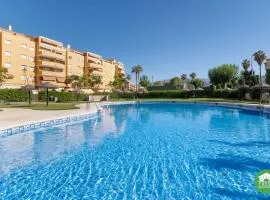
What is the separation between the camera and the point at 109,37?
4991 centimetres

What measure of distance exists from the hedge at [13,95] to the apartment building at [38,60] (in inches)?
272

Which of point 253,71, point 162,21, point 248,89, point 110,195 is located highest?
point 162,21

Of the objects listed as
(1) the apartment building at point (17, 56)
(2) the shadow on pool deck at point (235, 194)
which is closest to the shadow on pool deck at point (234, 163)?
(2) the shadow on pool deck at point (235, 194)

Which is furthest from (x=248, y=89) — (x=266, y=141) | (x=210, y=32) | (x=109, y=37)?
(x=266, y=141)

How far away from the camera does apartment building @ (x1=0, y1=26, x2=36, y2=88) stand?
51688 mm

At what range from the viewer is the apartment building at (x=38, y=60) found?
52875 millimetres

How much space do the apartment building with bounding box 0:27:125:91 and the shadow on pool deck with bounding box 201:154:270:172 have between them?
3915 centimetres

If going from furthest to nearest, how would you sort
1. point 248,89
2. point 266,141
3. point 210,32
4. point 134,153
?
point 248,89 < point 210,32 < point 266,141 < point 134,153

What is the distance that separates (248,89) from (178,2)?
23098mm

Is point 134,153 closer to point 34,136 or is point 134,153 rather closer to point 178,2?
point 34,136

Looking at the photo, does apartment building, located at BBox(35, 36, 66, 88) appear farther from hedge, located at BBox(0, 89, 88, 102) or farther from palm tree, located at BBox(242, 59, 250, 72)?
palm tree, located at BBox(242, 59, 250, 72)

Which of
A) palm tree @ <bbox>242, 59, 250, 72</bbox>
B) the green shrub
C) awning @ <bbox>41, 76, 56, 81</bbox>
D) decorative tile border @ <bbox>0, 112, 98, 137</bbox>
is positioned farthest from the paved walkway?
palm tree @ <bbox>242, 59, 250, 72</bbox>
